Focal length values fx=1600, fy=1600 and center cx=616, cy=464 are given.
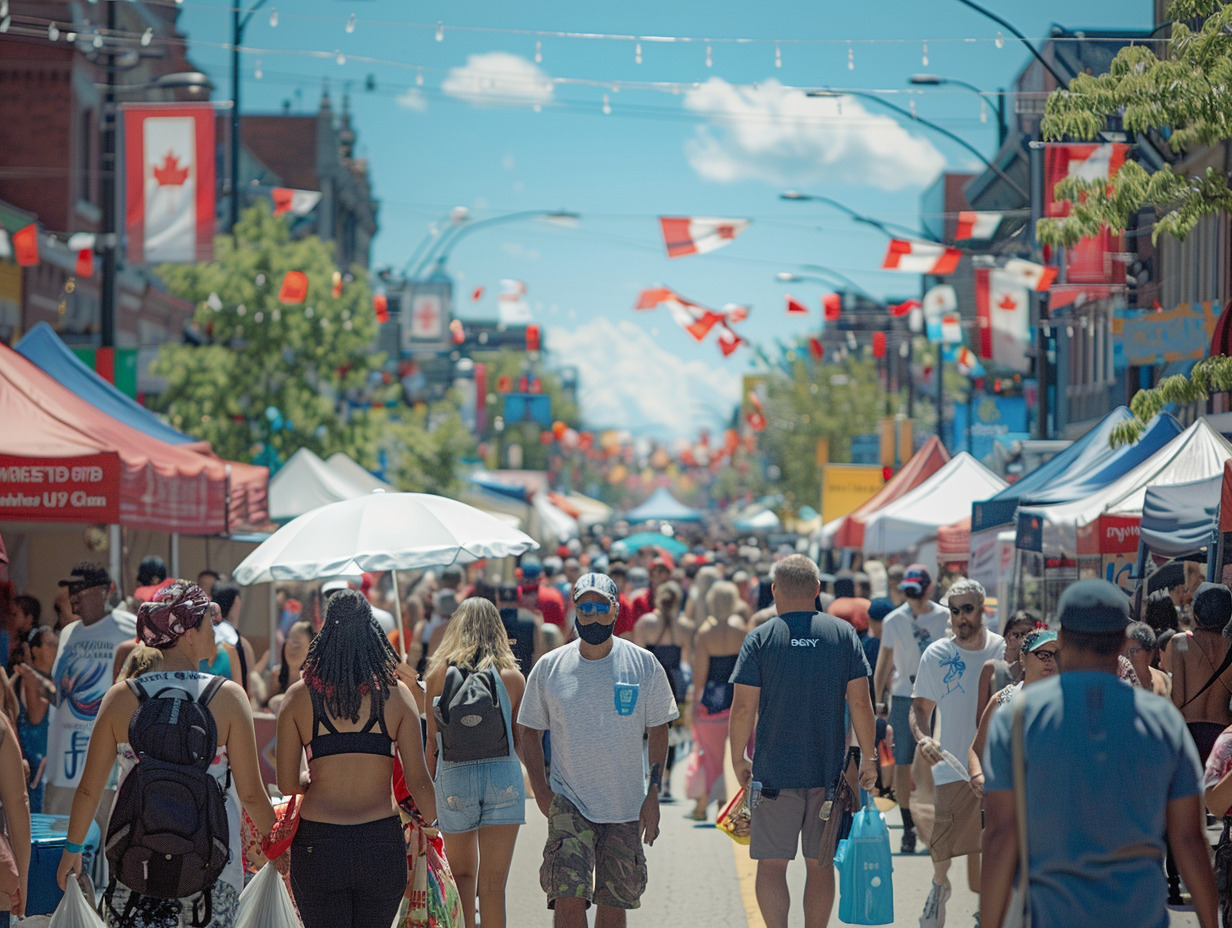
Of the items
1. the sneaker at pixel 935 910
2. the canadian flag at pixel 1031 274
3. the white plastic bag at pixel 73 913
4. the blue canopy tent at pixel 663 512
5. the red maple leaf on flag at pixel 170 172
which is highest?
the red maple leaf on flag at pixel 170 172

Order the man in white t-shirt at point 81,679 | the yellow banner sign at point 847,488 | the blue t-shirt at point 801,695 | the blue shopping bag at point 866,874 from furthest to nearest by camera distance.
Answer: the yellow banner sign at point 847,488
the man in white t-shirt at point 81,679
the blue shopping bag at point 866,874
the blue t-shirt at point 801,695

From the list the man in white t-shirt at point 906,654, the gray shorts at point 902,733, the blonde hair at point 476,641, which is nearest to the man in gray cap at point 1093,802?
the blonde hair at point 476,641

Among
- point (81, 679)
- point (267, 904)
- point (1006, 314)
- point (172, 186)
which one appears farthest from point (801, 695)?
point (1006, 314)

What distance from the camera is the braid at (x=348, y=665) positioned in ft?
19.7

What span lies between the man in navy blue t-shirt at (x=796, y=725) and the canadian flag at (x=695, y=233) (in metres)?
13.2

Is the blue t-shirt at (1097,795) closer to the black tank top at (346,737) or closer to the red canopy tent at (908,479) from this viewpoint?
the black tank top at (346,737)

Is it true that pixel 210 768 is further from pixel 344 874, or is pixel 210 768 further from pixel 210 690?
pixel 344 874

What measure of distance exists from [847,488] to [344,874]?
3058 centimetres

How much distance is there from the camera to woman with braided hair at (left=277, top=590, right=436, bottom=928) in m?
5.90

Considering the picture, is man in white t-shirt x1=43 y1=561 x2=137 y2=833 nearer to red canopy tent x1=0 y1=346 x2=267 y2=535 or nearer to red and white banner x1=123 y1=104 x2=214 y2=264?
red canopy tent x1=0 y1=346 x2=267 y2=535

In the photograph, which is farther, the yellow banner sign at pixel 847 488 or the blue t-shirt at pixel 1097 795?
the yellow banner sign at pixel 847 488

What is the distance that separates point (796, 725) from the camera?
7395 millimetres

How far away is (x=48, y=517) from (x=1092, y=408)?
27.2 m

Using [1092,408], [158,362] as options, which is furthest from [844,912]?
[1092,408]
